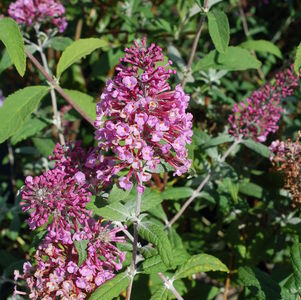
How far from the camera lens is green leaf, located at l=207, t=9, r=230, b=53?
239cm

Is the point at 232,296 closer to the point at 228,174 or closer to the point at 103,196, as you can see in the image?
the point at 228,174

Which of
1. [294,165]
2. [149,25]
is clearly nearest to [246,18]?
[149,25]

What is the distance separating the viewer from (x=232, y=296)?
11.5 ft

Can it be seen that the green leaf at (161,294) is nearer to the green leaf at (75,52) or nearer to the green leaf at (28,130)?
the green leaf at (75,52)

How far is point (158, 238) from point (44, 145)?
167cm

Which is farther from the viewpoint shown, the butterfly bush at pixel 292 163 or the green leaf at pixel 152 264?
the butterfly bush at pixel 292 163

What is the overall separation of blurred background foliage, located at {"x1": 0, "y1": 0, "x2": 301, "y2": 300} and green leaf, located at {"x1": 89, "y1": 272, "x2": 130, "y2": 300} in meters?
0.65

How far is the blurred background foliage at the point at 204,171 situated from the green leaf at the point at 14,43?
36.9 inches

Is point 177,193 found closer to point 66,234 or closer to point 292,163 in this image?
point 292,163

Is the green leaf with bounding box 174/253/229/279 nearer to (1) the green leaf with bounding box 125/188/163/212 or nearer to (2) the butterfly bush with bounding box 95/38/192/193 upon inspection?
(1) the green leaf with bounding box 125/188/163/212

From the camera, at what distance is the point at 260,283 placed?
2.53 metres

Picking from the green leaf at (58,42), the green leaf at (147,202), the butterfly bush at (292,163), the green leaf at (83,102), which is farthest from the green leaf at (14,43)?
the butterfly bush at (292,163)

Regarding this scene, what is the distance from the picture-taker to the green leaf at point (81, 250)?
197cm

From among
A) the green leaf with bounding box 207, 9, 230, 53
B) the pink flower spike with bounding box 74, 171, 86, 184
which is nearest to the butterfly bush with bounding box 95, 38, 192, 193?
the pink flower spike with bounding box 74, 171, 86, 184
